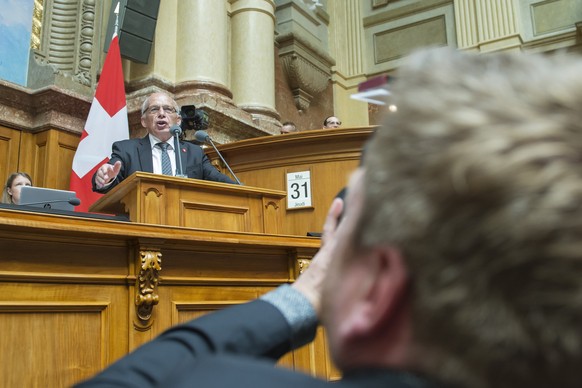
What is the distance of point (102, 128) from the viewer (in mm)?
4246

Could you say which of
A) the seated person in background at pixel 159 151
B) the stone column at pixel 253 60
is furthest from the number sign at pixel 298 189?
the stone column at pixel 253 60

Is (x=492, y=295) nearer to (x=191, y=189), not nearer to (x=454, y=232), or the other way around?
(x=454, y=232)

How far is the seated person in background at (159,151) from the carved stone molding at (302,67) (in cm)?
292

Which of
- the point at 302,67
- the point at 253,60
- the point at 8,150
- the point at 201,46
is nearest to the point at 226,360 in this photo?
the point at 8,150

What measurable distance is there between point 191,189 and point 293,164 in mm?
1374

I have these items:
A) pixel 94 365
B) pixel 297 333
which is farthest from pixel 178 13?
pixel 297 333

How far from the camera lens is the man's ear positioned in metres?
0.37

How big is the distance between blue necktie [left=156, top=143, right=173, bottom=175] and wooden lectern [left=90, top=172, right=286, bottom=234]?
61 centimetres

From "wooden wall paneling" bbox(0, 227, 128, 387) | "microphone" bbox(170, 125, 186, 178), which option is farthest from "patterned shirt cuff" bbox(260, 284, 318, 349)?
"microphone" bbox(170, 125, 186, 178)

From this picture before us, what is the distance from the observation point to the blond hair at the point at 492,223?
0.33 metres

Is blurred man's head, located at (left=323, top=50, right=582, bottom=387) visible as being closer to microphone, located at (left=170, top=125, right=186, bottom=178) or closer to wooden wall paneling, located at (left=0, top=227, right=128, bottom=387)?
wooden wall paneling, located at (left=0, top=227, right=128, bottom=387)

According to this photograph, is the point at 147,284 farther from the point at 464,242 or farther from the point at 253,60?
the point at 253,60

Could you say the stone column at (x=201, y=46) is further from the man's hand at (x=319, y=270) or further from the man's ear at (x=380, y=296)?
the man's ear at (x=380, y=296)

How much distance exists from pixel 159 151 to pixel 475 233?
3.19 meters
